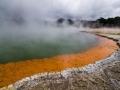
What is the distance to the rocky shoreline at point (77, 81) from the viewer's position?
10.4 metres

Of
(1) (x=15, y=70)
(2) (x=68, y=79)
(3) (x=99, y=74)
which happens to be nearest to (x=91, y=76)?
(3) (x=99, y=74)

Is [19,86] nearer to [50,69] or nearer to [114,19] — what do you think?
[50,69]

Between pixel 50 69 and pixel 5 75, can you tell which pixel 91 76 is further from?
pixel 5 75

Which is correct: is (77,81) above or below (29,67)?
above

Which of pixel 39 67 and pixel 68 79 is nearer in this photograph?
pixel 68 79

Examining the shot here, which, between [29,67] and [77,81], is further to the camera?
[29,67]

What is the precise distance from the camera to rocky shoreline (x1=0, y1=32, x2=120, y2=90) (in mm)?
10391

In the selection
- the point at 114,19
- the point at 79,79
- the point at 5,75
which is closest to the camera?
the point at 79,79

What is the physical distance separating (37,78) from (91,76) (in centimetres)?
296

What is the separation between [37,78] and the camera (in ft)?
38.0

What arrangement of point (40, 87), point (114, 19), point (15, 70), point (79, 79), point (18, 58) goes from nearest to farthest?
point (40, 87) → point (79, 79) → point (15, 70) → point (18, 58) → point (114, 19)

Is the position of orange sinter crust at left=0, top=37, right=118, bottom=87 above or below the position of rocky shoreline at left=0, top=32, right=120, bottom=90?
below

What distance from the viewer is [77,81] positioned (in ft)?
36.0

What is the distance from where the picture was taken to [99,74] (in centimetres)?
1183
